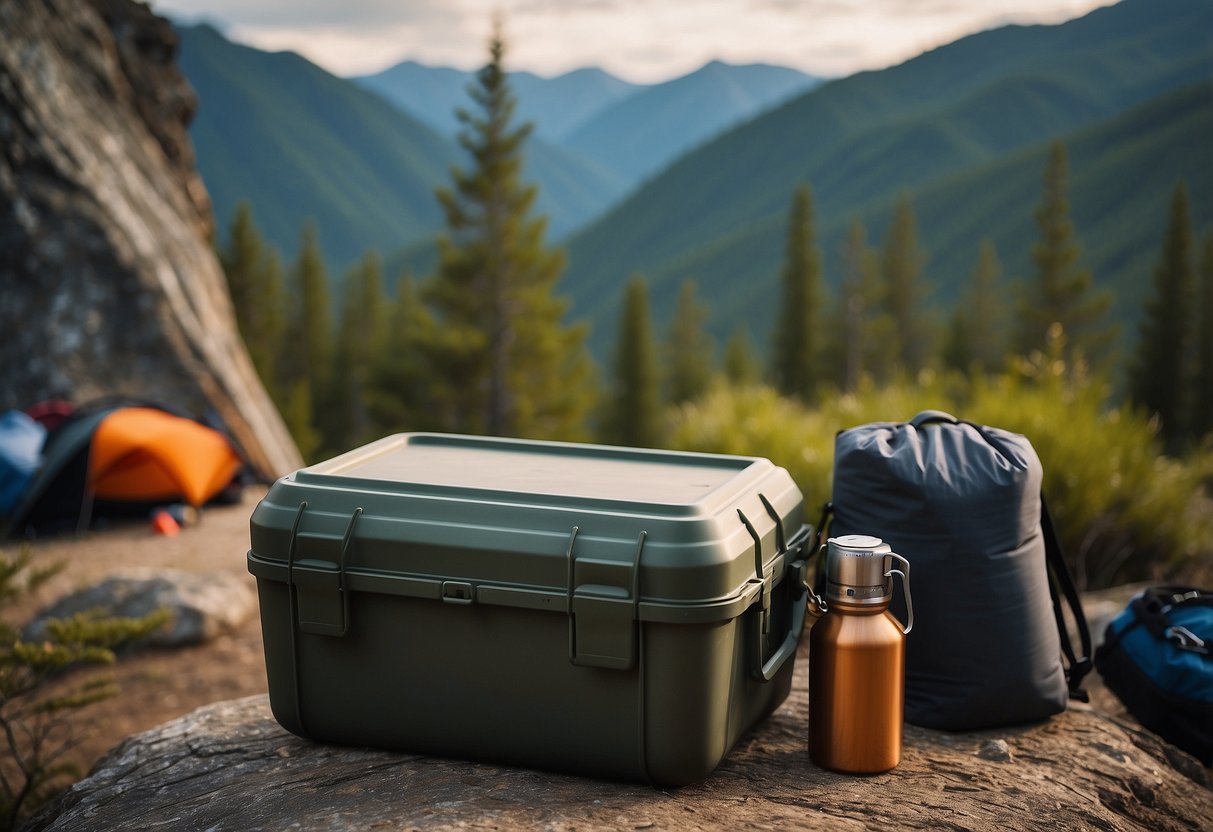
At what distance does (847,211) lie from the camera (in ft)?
507

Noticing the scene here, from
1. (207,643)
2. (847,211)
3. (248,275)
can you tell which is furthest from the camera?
(847,211)

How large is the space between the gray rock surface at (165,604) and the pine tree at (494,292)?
28878mm

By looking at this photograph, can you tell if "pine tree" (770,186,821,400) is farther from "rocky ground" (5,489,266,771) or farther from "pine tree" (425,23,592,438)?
"rocky ground" (5,489,266,771)

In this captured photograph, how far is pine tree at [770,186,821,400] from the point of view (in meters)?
51.9

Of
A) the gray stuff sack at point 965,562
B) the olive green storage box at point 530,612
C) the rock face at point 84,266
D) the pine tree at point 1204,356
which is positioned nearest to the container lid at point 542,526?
the olive green storage box at point 530,612

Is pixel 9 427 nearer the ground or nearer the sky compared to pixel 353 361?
nearer the sky

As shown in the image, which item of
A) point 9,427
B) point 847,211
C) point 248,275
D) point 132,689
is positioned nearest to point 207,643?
point 132,689

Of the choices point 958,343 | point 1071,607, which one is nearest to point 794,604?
point 1071,607

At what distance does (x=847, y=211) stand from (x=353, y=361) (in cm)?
11017

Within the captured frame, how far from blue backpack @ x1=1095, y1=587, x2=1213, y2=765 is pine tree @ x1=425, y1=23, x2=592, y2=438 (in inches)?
1259

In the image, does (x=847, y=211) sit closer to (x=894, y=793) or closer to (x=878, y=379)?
(x=878, y=379)

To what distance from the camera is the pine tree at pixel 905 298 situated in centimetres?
5709

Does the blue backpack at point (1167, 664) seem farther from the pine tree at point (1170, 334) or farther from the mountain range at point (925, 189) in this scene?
the mountain range at point (925, 189)

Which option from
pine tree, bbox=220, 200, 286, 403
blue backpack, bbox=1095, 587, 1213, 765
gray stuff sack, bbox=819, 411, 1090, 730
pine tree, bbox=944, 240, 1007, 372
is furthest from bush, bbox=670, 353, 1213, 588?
pine tree, bbox=944, 240, 1007, 372
